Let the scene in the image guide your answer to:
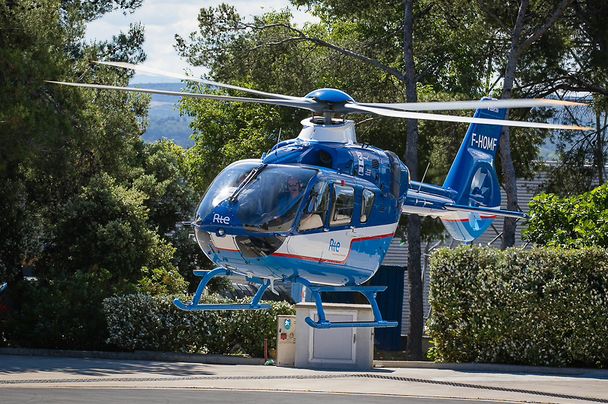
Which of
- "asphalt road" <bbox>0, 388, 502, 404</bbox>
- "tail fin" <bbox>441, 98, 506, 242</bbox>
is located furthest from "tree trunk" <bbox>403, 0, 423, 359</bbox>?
"asphalt road" <bbox>0, 388, 502, 404</bbox>

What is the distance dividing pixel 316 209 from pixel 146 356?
38.2ft

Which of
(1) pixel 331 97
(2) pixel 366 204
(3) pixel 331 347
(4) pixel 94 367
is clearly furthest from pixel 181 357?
(1) pixel 331 97

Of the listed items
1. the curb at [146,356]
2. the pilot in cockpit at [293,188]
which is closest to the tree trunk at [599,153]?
the curb at [146,356]

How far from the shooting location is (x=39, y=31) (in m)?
27.6

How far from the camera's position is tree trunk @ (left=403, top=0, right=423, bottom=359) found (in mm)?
32159

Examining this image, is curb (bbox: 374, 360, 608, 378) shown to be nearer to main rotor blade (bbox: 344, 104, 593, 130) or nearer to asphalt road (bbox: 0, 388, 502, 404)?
asphalt road (bbox: 0, 388, 502, 404)

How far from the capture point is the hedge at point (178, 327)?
26875 millimetres

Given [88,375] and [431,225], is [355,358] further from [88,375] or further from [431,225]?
→ [431,225]

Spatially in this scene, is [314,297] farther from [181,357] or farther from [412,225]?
[412,225]

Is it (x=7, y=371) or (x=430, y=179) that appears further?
(x=430, y=179)

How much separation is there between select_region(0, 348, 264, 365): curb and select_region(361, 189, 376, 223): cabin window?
389 inches

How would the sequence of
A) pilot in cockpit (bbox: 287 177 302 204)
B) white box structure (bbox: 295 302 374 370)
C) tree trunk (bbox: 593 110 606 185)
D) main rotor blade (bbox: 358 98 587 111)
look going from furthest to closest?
tree trunk (bbox: 593 110 606 185)
white box structure (bbox: 295 302 374 370)
pilot in cockpit (bbox: 287 177 302 204)
main rotor blade (bbox: 358 98 587 111)

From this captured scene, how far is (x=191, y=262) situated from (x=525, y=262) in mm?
11402

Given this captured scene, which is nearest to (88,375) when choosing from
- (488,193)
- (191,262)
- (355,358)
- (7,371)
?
(7,371)
